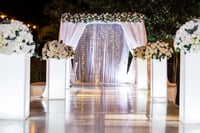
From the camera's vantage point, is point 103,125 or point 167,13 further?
point 167,13

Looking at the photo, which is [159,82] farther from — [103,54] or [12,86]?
[103,54]

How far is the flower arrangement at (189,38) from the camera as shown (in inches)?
334

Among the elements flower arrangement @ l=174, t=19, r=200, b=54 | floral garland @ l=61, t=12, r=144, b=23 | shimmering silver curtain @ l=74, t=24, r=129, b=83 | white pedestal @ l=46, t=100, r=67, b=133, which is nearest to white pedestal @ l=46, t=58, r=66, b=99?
white pedestal @ l=46, t=100, r=67, b=133

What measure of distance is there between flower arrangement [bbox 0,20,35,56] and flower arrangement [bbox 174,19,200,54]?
9.01 ft

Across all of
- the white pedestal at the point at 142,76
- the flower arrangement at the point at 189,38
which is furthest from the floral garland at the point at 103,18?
the flower arrangement at the point at 189,38

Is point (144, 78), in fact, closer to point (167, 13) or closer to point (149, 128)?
point (167, 13)

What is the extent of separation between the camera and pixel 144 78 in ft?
58.7

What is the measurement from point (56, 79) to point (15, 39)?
4285 millimetres

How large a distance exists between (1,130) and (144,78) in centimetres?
1085

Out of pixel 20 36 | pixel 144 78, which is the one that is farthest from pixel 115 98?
pixel 20 36

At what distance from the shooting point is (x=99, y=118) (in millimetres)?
9258

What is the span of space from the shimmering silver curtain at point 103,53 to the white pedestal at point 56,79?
7.41 metres

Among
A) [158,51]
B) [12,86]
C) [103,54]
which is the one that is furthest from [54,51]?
[103,54]

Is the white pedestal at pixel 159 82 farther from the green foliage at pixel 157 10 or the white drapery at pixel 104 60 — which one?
the green foliage at pixel 157 10
